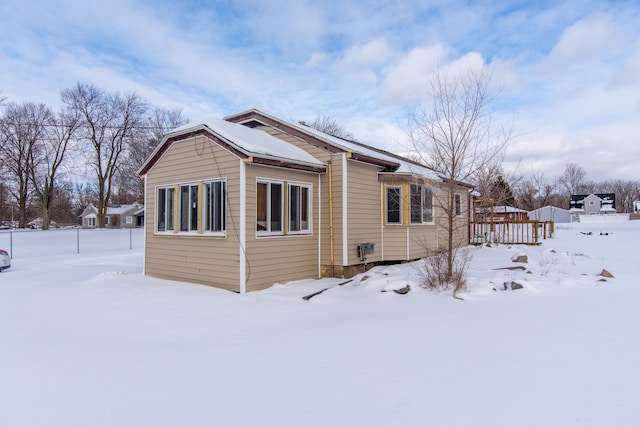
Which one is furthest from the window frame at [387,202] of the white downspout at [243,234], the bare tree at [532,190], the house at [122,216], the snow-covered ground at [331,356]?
the house at [122,216]

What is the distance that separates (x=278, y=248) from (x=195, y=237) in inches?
81.3

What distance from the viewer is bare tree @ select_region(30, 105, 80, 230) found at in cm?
3331

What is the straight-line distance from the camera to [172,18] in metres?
12.4

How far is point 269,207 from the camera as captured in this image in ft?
30.1

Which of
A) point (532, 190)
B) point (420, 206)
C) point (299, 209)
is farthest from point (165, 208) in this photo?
point (532, 190)

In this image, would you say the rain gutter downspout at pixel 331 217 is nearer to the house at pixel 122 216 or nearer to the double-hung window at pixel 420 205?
the double-hung window at pixel 420 205

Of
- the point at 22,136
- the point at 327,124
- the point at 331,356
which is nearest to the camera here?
the point at 331,356

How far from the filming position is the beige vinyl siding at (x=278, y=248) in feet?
28.2

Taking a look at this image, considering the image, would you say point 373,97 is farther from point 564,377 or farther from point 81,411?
point 81,411

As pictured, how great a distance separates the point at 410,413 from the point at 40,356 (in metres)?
4.34

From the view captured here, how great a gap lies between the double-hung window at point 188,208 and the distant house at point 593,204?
64095mm

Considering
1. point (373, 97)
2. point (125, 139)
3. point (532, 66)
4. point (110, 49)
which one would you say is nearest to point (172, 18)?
point (110, 49)

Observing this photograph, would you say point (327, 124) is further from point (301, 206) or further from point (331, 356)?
point (331, 356)

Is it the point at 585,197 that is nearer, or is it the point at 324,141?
the point at 324,141
